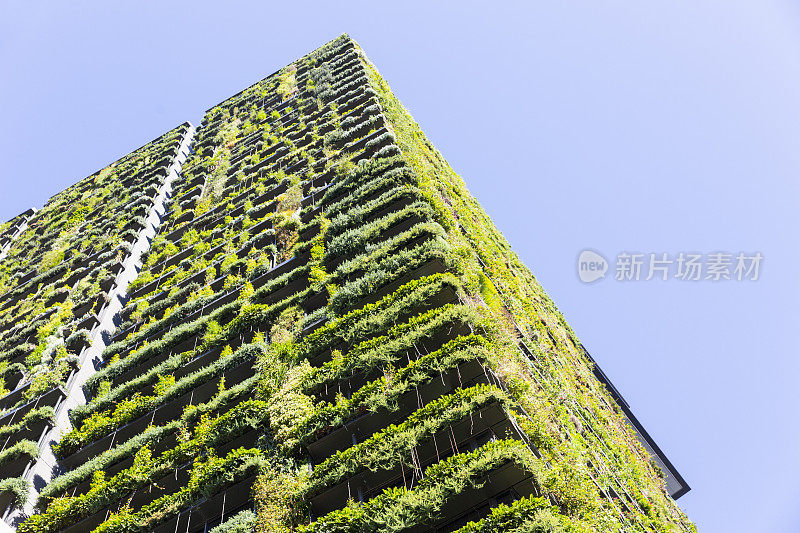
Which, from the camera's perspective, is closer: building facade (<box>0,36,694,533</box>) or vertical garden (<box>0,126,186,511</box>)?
building facade (<box>0,36,694,533</box>)

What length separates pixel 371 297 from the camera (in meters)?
15.3

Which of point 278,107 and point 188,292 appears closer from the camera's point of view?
point 188,292

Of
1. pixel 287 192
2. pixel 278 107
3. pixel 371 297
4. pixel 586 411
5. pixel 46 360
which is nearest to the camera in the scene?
pixel 371 297

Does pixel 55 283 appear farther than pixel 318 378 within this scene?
Yes

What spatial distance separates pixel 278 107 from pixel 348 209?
63.6 feet

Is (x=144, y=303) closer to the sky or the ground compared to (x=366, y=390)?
closer to the sky

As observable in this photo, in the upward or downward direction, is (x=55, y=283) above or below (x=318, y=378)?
above

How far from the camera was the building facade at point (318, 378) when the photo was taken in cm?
1091

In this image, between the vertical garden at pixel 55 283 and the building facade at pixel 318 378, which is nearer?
the building facade at pixel 318 378

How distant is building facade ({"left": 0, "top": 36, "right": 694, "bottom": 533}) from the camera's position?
10.9 metres

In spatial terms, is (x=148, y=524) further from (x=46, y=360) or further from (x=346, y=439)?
(x=46, y=360)

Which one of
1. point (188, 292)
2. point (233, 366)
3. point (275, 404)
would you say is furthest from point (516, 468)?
point (188, 292)

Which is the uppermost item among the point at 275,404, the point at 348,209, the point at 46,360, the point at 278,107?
the point at 278,107

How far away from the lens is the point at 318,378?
1354 centimetres
